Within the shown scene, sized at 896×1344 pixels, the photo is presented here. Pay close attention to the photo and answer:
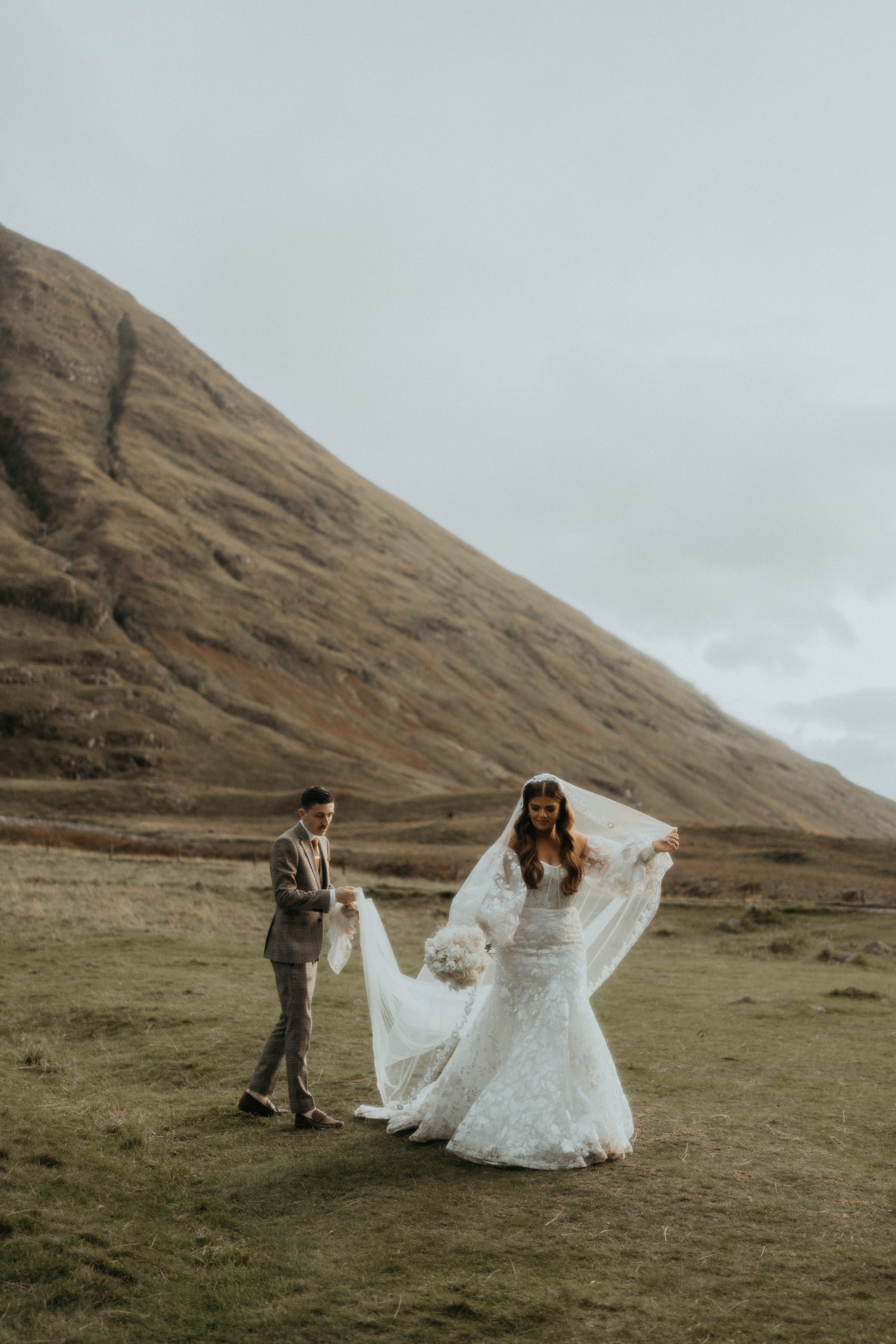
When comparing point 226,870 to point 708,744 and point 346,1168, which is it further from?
point 708,744

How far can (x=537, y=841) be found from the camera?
8.28 metres

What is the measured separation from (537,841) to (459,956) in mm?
1111

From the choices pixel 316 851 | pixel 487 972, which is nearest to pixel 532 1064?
pixel 487 972

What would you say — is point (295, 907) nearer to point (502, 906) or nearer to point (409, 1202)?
point (502, 906)

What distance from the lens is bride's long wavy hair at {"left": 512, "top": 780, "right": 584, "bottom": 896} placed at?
8047 mm

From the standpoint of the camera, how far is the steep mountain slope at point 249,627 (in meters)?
90.8

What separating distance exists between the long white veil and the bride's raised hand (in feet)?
0.22

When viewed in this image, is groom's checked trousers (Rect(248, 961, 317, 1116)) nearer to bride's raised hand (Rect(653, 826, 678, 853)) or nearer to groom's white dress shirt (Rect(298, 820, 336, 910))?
groom's white dress shirt (Rect(298, 820, 336, 910))

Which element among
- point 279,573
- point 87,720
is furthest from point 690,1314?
point 279,573

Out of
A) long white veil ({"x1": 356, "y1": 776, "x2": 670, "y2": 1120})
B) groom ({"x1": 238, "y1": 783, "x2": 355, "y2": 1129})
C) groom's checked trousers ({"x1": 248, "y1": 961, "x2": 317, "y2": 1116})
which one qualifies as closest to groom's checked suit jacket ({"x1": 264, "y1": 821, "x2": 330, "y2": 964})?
groom ({"x1": 238, "y1": 783, "x2": 355, "y2": 1129})

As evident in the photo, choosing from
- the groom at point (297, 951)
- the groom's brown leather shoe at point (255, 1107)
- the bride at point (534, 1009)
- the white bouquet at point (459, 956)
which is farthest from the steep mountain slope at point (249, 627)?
the white bouquet at point (459, 956)

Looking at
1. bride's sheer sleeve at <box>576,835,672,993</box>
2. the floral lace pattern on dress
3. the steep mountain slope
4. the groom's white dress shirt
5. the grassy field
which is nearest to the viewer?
the grassy field

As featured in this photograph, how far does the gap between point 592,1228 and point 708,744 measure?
558ft

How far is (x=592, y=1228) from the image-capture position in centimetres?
625
